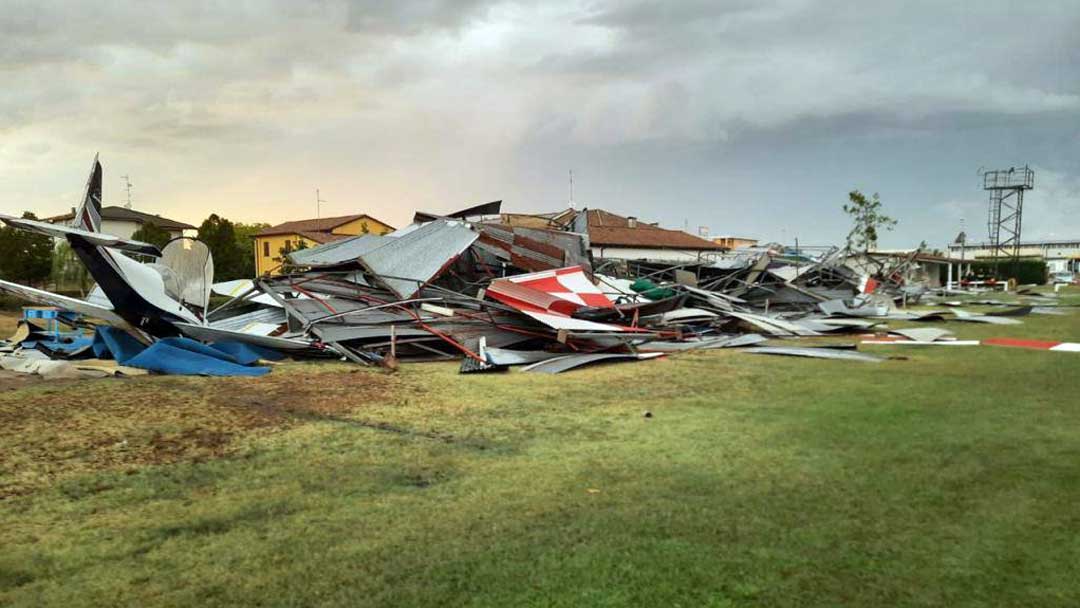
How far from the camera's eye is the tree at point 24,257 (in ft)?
112

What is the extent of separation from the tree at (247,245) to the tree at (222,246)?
68 centimetres

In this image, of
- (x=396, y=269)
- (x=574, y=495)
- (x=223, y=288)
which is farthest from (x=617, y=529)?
(x=223, y=288)

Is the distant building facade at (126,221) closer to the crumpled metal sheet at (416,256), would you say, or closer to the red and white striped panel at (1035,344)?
the crumpled metal sheet at (416,256)

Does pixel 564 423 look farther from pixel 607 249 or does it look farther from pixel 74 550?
pixel 607 249

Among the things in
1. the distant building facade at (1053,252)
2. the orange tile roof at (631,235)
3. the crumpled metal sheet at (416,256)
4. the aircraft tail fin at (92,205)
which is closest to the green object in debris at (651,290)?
the crumpled metal sheet at (416,256)

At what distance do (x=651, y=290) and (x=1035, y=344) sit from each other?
7.80m

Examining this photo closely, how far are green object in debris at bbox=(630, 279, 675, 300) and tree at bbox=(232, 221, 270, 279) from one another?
30.7 m

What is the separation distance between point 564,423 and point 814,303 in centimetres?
1621

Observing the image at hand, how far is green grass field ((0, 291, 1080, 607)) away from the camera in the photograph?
9.97ft

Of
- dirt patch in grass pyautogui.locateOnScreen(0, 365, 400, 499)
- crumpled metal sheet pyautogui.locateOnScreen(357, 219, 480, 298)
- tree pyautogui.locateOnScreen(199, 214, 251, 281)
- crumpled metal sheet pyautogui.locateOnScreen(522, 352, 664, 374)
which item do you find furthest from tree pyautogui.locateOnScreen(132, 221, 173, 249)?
crumpled metal sheet pyautogui.locateOnScreen(522, 352, 664, 374)

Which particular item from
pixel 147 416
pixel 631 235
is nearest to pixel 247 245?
pixel 631 235

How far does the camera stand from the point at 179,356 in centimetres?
912

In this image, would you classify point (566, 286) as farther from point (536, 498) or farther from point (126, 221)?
point (126, 221)

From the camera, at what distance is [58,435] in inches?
219
